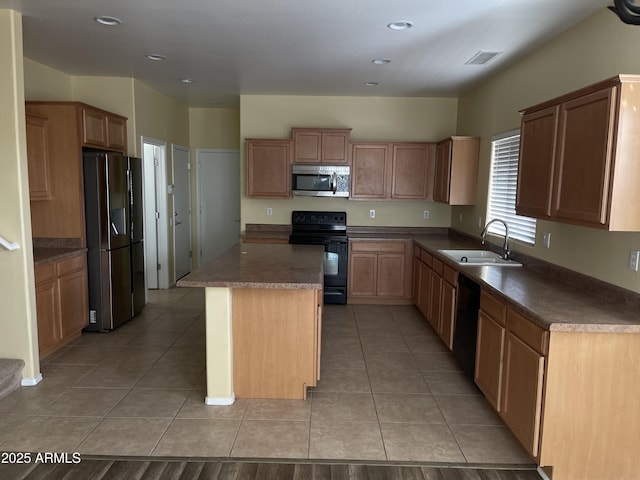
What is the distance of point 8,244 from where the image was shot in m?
3.05

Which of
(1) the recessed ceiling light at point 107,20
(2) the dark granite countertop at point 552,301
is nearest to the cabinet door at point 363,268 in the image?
(2) the dark granite countertop at point 552,301

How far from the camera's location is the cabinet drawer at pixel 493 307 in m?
2.64

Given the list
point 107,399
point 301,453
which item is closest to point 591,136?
point 301,453

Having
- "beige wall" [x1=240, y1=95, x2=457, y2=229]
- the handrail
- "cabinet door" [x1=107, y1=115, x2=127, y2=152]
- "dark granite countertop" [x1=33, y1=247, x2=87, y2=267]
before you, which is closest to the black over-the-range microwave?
"beige wall" [x1=240, y1=95, x2=457, y2=229]

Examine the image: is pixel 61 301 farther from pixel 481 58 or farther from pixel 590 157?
pixel 481 58

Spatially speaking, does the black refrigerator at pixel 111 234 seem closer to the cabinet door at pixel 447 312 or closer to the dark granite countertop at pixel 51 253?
the dark granite countertop at pixel 51 253

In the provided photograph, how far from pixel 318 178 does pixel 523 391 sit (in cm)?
366

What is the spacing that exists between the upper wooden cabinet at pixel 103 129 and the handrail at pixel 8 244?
130cm

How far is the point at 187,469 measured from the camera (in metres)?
2.30

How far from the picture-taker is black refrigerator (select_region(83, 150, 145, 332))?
4.11 meters

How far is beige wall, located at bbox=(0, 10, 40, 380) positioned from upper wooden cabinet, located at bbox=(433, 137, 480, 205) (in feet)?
13.1

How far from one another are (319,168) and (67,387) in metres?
3.51

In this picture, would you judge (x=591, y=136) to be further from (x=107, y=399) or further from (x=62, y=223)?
(x=62, y=223)

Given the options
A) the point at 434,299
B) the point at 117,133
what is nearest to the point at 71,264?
the point at 117,133
